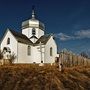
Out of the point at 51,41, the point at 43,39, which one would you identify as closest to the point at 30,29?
the point at 43,39

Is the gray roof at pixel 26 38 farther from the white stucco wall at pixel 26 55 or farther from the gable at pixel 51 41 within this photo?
the white stucco wall at pixel 26 55

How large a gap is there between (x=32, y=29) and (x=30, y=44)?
15.7ft

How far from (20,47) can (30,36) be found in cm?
684

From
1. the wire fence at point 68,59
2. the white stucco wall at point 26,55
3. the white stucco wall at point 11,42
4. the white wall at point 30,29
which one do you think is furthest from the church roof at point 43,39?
the wire fence at point 68,59

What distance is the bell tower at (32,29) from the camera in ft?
186

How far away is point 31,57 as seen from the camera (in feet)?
173

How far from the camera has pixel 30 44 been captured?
53.5 metres

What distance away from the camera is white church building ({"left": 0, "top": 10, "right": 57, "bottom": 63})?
50375 mm

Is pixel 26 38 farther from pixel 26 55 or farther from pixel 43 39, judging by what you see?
pixel 26 55

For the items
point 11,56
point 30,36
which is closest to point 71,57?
point 11,56

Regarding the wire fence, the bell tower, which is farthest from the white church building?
the wire fence

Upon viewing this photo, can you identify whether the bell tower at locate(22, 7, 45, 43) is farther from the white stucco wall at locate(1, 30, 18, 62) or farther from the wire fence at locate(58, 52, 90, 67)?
the wire fence at locate(58, 52, 90, 67)

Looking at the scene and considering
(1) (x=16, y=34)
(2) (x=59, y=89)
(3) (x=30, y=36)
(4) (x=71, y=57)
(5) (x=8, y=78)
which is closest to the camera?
(2) (x=59, y=89)

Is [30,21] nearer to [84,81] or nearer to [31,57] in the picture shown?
[31,57]
